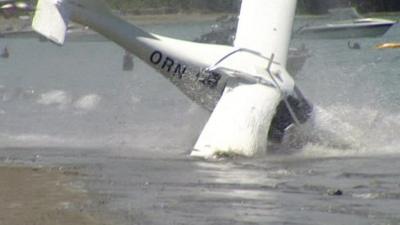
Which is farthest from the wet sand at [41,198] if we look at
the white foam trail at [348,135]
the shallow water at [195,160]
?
the white foam trail at [348,135]

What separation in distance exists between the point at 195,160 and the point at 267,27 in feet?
10.8

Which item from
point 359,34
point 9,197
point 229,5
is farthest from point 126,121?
point 229,5

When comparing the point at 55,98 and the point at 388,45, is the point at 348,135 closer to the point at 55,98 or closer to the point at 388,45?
the point at 55,98

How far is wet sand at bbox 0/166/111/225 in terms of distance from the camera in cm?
1147

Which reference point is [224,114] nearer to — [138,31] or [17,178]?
[138,31]

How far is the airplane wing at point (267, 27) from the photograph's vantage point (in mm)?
19094

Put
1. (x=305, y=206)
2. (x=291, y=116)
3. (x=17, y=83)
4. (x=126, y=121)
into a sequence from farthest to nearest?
(x=17, y=83), (x=126, y=121), (x=291, y=116), (x=305, y=206)

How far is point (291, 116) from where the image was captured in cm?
1828

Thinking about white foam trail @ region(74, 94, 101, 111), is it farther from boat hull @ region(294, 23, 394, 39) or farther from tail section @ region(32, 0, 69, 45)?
boat hull @ region(294, 23, 394, 39)

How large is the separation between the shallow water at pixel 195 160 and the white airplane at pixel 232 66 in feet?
1.49

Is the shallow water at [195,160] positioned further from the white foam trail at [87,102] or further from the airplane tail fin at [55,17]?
the airplane tail fin at [55,17]

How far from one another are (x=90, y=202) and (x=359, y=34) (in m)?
35.8

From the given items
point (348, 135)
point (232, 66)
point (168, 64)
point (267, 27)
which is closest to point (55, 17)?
point (168, 64)

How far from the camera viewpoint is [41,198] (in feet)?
42.1
